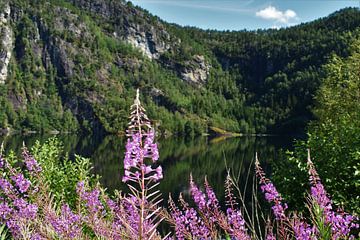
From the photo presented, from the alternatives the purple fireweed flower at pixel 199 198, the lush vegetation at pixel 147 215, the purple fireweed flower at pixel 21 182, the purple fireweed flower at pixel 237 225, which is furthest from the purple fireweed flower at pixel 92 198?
the purple fireweed flower at pixel 237 225

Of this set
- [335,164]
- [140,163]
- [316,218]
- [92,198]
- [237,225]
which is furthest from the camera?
[335,164]

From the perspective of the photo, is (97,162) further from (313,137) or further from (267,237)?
(267,237)

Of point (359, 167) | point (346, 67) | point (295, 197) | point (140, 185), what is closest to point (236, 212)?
point (140, 185)

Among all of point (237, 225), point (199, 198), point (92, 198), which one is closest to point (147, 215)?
point (237, 225)

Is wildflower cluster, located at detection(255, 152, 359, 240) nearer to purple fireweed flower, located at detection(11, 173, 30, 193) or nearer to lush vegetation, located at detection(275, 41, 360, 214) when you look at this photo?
purple fireweed flower, located at detection(11, 173, 30, 193)

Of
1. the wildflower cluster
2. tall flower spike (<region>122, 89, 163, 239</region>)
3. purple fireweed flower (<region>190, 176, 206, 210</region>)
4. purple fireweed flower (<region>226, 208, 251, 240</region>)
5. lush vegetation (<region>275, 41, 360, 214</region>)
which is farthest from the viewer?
lush vegetation (<region>275, 41, 360, 214</region>)

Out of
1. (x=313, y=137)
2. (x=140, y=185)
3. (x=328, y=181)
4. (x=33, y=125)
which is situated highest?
(x=140, y=185)

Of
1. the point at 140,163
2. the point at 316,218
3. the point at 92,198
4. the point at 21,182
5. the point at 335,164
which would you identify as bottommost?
the point at 335,164

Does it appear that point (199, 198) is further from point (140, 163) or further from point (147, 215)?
point (140, 163)

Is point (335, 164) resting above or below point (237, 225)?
below

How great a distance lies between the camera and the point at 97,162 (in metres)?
78.5

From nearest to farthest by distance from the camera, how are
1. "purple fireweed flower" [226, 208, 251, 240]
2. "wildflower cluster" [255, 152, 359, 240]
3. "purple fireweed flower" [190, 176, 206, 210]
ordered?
"wildflower cluster" [255, 152, 359, 240], "purple fireweed flower" [226, 208, 251, 240], "purple fireweed flower" [190, 176, 206, 210]

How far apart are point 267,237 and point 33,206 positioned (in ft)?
8.86

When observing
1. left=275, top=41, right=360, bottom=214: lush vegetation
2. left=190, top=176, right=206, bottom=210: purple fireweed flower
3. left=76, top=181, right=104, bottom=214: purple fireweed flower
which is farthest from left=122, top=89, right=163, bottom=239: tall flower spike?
left=275, top=41, right=360, bottom=214: lush vegetation
